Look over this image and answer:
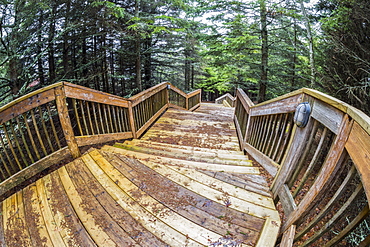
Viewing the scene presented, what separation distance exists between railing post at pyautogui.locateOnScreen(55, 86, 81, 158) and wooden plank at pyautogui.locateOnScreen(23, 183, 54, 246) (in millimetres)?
699

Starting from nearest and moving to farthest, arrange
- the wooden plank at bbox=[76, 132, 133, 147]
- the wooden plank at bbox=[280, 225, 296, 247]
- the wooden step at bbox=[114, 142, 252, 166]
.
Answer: the wooden plank at bbox=[280, 225, 296, 247], the wooden step at bbox=[114, 142, 252, 166], the wooden plank at bbox=[76, 132, 133, 147]

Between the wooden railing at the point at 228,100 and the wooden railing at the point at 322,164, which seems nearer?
the wooden railing at the point at 322,164

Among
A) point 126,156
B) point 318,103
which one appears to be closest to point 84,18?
point 126,156

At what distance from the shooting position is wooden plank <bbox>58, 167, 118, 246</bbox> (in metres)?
1.51

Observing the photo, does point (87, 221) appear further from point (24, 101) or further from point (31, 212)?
point (24, 101)

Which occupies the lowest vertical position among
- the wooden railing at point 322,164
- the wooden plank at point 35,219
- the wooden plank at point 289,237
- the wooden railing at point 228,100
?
the wooden railing at point 228,100

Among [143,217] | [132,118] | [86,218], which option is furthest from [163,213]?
[132,118]

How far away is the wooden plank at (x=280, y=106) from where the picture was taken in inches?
75.2

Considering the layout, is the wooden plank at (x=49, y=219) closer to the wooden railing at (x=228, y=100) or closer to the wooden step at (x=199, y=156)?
the wooden step at (x=199, y=156)

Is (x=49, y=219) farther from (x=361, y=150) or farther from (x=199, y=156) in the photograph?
(x=361, y=150)

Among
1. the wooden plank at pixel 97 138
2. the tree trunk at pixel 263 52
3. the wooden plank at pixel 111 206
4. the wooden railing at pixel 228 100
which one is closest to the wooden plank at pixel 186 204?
the wooden plank at pixel 111 206

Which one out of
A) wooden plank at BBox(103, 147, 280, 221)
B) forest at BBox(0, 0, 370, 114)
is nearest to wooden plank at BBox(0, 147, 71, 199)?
wooden plank at BBox(103, 147, 280, 221)

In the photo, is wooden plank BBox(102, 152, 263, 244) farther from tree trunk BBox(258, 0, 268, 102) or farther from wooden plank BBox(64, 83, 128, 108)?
tree trunk BBox(258, 0, 268, 102)

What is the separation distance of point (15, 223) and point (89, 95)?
5.96 ft
